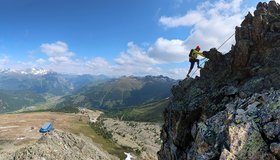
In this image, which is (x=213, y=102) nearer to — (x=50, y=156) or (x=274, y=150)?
(x=274, y=150)

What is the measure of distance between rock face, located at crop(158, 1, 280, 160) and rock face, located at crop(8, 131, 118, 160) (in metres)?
43.3

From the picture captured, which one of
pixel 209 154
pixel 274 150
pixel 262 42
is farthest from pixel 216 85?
pixel 274 150

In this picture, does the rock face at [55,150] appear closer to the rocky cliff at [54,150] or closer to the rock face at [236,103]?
the rocky cliff at [54,150]

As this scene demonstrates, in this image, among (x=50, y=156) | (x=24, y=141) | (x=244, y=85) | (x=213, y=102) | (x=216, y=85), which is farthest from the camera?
(x=24, y=141)

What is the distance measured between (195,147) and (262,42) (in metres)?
16.8

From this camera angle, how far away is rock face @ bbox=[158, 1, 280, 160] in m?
24.6

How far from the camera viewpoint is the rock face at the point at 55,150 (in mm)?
79188

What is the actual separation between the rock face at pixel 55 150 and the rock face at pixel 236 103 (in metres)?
43.3

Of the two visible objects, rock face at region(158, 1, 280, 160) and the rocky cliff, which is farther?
the rocky cliff

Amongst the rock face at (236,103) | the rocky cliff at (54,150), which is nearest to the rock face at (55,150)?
the rocky cliff at (54,150)

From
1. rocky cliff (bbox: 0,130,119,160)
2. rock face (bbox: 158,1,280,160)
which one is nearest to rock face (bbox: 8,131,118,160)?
rocky cliff (bbox: 0,130,119,160)

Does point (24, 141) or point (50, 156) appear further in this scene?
point (24, 141)

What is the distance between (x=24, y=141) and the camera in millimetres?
125625

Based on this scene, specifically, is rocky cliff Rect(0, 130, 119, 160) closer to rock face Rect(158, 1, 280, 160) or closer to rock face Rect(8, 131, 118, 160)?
rock face Rect(8, 131, 118, 160)
